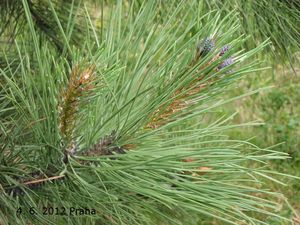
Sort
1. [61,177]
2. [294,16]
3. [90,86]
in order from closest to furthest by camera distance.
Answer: [90,86] → [61,177] → [294,16]

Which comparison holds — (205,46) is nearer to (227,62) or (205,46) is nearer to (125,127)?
(227,62)

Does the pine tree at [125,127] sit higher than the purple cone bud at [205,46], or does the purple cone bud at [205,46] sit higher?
the purple cone bud at [205,46]

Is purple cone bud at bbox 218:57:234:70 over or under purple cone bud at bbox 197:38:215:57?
under

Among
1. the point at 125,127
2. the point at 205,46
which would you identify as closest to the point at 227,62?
the point at 205,46

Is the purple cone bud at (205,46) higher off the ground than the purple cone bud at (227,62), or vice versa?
the purple cone bud at (205,46)

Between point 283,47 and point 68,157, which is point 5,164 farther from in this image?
point 283,47

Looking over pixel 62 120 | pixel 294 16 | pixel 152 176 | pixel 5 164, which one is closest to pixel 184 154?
pixel 152 176

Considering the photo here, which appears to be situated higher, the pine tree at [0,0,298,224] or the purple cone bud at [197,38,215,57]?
the purple cone bud at [197,38,215,57]

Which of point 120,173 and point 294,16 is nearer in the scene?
Answer: point 120,173
